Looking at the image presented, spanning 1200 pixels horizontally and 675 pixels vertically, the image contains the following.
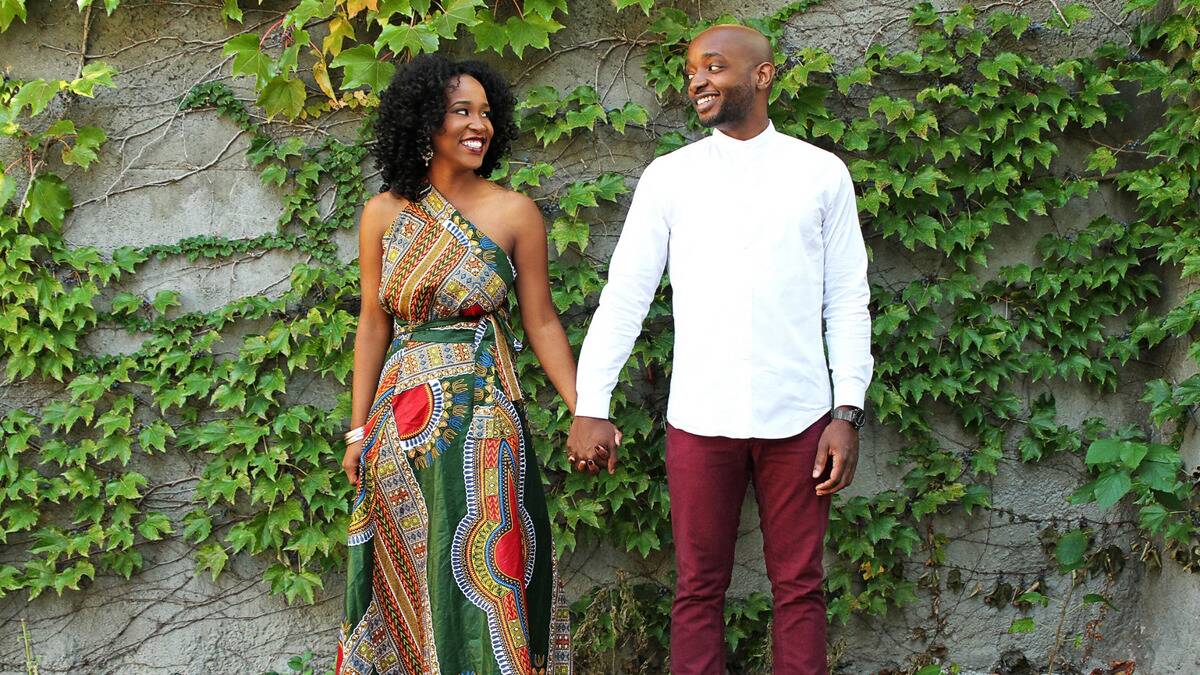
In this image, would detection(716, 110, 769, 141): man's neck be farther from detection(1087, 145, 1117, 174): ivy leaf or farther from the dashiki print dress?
detection(1087, 145, 1117, 174): ivy leaf

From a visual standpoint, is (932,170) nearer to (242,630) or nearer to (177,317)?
(177,317)

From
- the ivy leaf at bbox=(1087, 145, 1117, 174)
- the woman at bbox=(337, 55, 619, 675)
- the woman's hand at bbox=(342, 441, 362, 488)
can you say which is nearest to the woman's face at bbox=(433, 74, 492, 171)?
the woman at bbox=(337, 55, 619, 675)

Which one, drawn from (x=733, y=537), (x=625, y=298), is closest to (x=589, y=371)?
(x=625, y=298)

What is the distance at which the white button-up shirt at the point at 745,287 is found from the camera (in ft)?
7.57

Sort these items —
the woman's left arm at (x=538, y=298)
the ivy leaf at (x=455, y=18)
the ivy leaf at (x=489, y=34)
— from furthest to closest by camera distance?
→ the ivy leaf at (x=489, y=34) → the ivy leaf at (x=455, y=18) → the woman's left arm at (x=538, y=298)

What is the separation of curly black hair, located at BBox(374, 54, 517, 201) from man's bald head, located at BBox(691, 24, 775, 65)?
1.87 ft

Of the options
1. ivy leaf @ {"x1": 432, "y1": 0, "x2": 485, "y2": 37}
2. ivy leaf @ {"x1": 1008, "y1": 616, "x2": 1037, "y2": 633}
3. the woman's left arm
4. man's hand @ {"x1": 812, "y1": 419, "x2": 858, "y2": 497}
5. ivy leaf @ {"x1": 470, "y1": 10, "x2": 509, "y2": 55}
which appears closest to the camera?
man's hand @ {"x1": 812, "y1": 419, "x2": 858, "y2": 497}

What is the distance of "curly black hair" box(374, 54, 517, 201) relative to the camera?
8.14 feet

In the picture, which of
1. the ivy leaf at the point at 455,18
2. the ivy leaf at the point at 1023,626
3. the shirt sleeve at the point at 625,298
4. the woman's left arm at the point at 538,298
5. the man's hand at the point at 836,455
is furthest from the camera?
the ivy leaf at the point at 1023,626

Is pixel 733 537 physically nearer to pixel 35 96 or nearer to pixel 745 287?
pixel 745 287

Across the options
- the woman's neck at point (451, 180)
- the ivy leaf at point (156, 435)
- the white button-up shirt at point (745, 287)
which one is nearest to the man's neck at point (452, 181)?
the woman's neck at point (451, 180)

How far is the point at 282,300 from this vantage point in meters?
3.18

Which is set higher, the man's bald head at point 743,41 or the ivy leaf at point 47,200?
the man's bald head at point 743,41

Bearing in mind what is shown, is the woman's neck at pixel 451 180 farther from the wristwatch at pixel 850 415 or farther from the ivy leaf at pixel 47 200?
the ivy leaf at pixel 47 200
